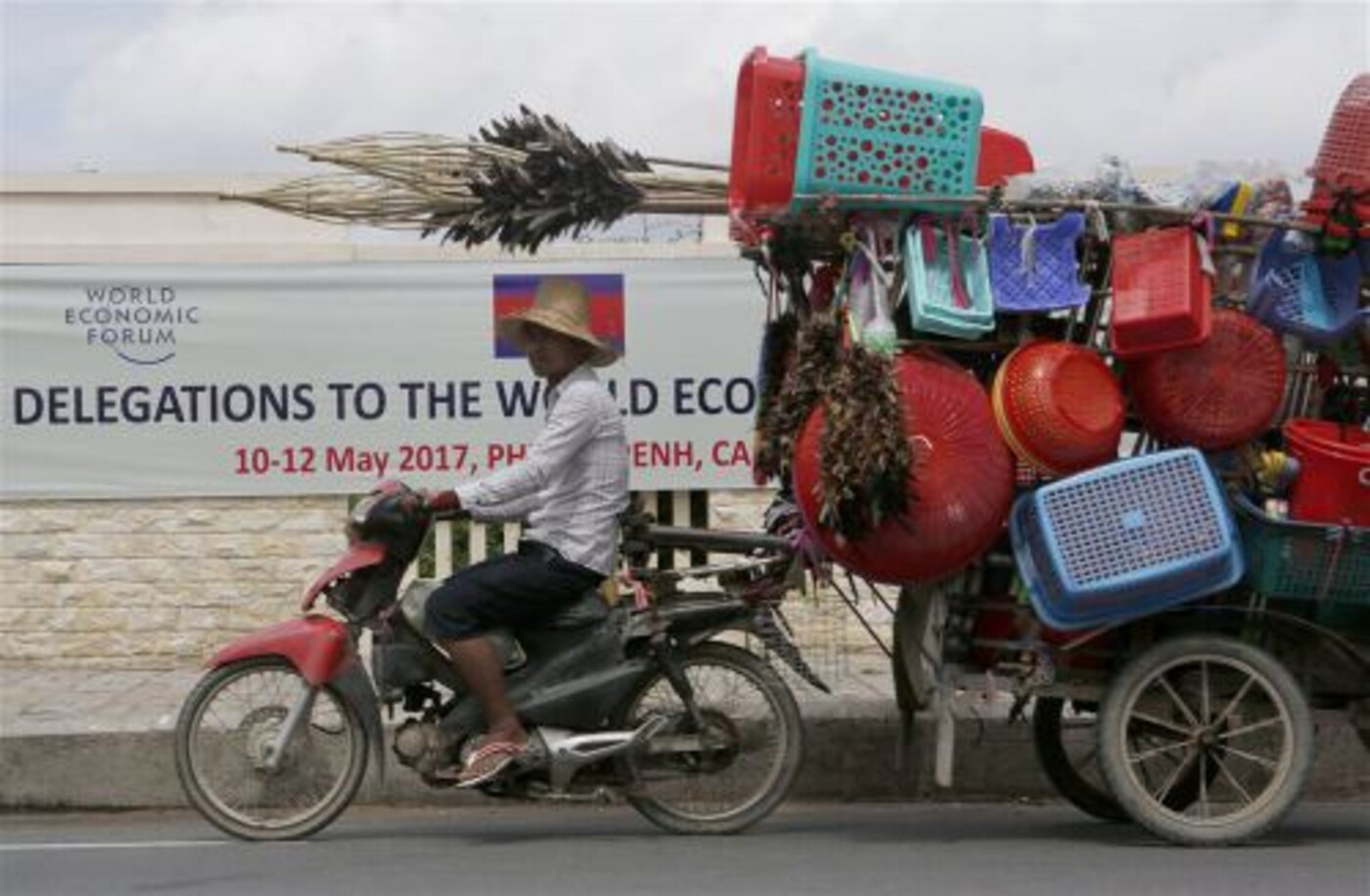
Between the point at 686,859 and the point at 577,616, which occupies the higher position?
the point at 577,616

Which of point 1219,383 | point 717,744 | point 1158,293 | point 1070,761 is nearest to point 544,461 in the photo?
point 717,744

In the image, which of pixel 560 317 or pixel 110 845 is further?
pixel 110 845

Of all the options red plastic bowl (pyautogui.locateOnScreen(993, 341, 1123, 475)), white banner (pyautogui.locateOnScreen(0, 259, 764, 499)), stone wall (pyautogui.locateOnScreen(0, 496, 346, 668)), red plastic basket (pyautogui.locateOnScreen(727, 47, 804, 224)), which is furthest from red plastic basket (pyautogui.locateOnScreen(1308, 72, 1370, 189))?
stone wall (pyautogui.locateOnScreen(0, 496, 346, 668))

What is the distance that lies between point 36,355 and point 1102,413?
5.82 m

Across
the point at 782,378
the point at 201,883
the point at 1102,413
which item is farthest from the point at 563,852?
the point at 1102,413

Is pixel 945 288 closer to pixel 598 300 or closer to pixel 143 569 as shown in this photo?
pixel 598 300

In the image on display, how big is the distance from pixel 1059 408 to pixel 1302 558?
0.95 meters

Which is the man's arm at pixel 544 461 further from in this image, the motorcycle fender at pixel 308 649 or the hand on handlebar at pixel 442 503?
the motorcycle fender at pixel 308 649

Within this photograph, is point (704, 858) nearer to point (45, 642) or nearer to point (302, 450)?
point (302, 450)

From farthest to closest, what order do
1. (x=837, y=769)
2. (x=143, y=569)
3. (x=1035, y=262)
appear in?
(x=143, y=569), (x=837, y=769), (x=1035, y=262)

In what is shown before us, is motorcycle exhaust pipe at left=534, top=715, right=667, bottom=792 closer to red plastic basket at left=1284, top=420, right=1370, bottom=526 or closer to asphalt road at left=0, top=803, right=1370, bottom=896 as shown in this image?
asphalt road at left=0, top=803, right=1370, bottom=896

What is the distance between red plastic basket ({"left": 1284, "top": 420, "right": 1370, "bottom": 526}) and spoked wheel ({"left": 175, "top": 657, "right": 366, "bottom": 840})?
10.3ft

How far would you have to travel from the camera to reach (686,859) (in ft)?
20.7

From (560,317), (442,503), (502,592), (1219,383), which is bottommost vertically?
(502,592)
